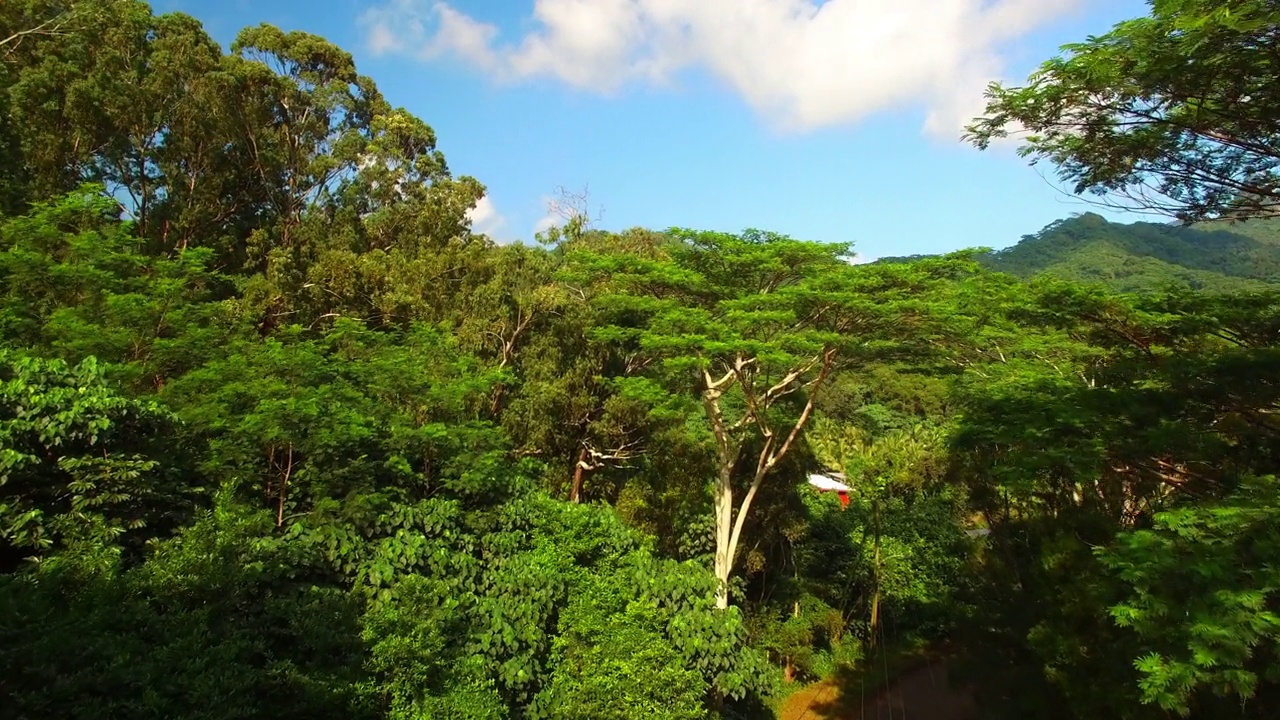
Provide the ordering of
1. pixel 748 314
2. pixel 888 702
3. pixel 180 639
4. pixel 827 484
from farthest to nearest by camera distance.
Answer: pixel 827 484
pixel 888 702
pixel 748 314
pixel 180 639

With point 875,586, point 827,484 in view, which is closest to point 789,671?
point 875,586

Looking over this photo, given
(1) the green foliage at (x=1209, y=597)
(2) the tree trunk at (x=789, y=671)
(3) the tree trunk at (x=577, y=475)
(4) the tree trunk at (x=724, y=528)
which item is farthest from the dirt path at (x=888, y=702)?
(1) the green foliage at (x=1209, y=597)

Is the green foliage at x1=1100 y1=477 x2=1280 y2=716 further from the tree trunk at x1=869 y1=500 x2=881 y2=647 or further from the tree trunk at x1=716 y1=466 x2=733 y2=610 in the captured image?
the tree trunk at x1=869 y1=500 x2=881 y2=647

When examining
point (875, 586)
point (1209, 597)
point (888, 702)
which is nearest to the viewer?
point (1209, 597)

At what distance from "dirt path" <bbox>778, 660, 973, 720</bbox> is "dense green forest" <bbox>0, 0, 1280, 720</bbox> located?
1.47 feet

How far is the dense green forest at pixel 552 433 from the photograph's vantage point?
13.6 feet

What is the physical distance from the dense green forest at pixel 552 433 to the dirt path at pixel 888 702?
17.6 inches

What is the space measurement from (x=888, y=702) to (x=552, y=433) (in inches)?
282

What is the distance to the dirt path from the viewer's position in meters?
10.4

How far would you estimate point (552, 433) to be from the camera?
11.0 meters

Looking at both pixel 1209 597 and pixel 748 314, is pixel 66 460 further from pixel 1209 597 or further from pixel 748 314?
pixel 1209 597

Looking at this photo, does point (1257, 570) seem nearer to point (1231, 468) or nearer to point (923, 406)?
point (1231, 468)

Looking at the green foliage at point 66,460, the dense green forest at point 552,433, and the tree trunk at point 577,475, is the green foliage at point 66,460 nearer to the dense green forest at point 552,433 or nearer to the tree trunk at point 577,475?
the dense green forest at point 552,433

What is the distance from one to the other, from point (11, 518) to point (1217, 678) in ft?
24.2
